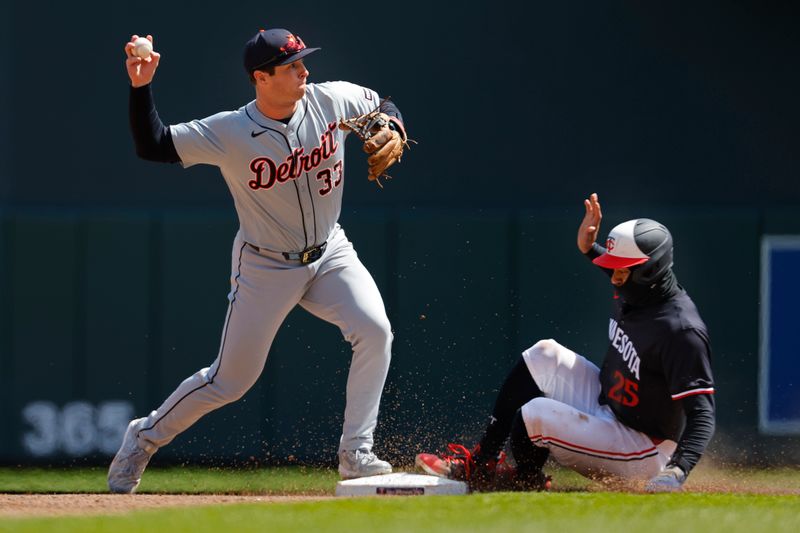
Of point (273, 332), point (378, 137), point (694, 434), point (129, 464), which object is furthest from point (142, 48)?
point (694, 434)

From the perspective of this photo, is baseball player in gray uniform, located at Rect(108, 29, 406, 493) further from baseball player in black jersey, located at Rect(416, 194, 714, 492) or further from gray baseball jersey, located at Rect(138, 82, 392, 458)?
baseball player in black jersey, located at Rect(416, 194, 714, 492)

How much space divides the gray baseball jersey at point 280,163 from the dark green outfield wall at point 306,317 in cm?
142

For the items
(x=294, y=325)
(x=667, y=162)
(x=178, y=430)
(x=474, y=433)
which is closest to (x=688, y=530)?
(x=178, y=430)

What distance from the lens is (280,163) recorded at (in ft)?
16.3

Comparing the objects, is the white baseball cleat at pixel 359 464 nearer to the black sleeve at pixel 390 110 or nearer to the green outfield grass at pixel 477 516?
the green outfield grass at pixel 477 516

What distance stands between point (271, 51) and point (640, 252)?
1475 millimetres

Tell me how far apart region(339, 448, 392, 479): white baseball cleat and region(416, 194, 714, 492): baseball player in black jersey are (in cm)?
22

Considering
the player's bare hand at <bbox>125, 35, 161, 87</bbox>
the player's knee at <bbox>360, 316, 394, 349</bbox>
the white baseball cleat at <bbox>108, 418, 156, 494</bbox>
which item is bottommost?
the white baseball cleat at <bbox>108, 418, 156, 494</bbox>

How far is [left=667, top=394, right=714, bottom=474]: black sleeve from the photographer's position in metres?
4.67

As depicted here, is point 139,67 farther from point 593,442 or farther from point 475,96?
point 475,96

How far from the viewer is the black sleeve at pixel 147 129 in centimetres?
468

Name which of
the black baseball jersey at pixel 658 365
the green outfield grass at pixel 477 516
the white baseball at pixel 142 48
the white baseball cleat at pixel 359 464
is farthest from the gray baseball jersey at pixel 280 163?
the black baseball jersey at pixel 658 365

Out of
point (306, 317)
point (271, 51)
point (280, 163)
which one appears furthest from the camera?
point (306, 317)

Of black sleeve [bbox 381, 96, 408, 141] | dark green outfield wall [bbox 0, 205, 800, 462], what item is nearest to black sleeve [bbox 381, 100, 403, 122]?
black sleeve [bbox 381, 96, 408, 141]
